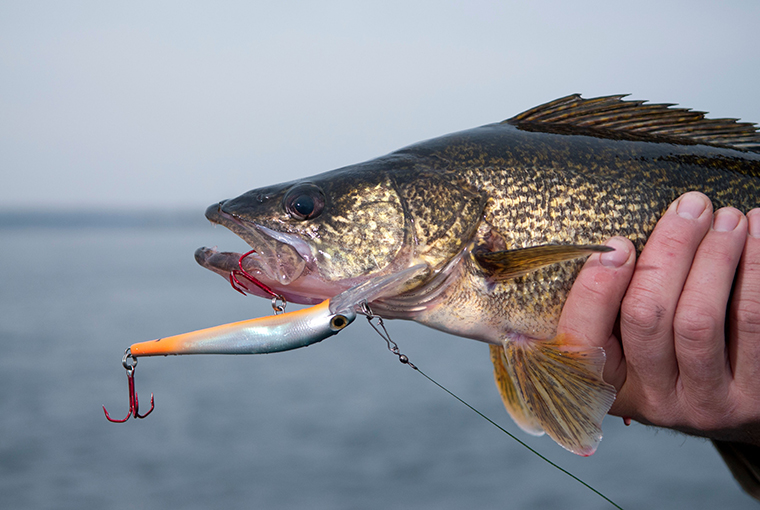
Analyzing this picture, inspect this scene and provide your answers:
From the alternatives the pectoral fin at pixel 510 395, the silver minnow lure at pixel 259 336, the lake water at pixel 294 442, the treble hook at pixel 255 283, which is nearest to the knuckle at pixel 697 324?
the pectoral fin at pixel 510 395

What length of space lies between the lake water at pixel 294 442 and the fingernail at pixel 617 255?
10513 millimetres

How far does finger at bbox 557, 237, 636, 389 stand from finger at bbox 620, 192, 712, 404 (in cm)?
7

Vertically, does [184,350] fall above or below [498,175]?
below

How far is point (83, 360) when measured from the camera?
18.2 m

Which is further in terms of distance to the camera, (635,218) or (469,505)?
(469,505)

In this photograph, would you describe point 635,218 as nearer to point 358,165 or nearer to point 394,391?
point 358,165

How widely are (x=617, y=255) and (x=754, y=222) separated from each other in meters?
0.76

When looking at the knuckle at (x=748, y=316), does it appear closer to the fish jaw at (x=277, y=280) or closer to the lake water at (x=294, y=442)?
the fish jaw at (x=277, y=280)

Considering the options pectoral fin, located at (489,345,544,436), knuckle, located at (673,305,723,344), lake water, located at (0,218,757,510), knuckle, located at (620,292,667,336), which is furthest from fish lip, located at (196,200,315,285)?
lake water, located at (0,218,757,510)

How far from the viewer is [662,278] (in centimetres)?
255

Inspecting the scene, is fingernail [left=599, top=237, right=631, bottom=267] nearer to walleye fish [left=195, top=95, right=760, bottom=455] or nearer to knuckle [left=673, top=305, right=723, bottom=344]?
walleye fish [left=195, top=95, right=760, bottom=455]

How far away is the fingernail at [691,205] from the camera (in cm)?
254

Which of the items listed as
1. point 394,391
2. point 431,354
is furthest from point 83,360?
point 431,354

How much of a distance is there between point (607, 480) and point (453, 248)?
12511 mm
